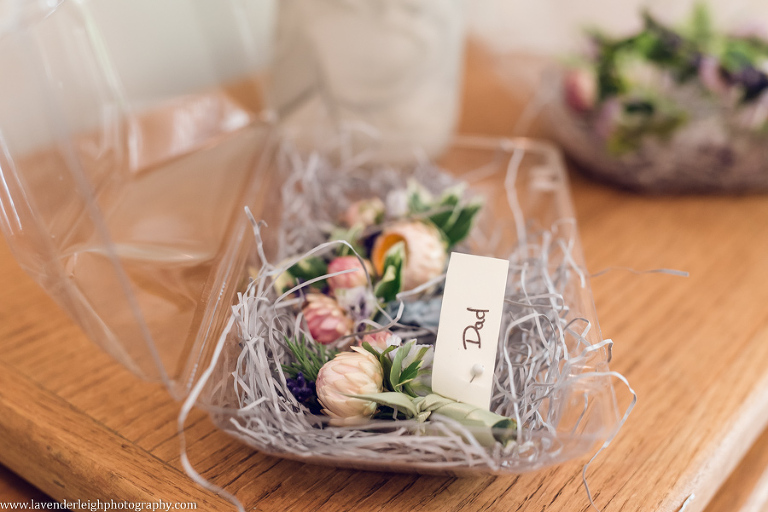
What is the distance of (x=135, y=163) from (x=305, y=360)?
0.36m

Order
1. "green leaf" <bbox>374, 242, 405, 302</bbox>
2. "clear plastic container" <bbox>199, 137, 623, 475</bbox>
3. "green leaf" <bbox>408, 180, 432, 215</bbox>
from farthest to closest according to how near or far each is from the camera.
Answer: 1. "green leaf" <bbox>408, 180, 432, 215</bbox>
2. "green leaf" <bbox>374, 242, 405, 302</bbox>
3. "clear plastic container" <bbox>199, 137, 623, 475</bbox>

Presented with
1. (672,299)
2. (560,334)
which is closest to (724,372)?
(672,299)

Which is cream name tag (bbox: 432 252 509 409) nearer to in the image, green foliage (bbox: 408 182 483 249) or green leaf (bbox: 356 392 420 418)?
green leaf (bbox: 356 392 420 418)

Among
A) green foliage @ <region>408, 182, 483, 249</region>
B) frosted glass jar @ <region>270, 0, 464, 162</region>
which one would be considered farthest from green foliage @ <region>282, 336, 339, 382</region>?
frosted glass jar @ <region>270, 0, 464, 162</region>

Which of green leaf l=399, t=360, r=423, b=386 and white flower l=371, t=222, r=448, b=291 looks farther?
white flower l=371, t=222, r=448, b=291

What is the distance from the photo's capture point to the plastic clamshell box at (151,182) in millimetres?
340

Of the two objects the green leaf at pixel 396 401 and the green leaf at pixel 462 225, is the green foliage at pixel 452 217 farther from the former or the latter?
the green leaf at pixel 396 401

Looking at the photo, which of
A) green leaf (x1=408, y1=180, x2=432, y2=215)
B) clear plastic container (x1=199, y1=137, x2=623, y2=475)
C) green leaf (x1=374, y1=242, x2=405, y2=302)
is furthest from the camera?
green leaf (x1=408, y1=180, x2=432, y2=215)

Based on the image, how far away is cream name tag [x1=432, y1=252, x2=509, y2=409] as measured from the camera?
31 cm

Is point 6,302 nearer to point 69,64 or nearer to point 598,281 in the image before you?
point 69,64

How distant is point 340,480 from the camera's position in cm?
34

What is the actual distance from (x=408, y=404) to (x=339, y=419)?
0.12ft

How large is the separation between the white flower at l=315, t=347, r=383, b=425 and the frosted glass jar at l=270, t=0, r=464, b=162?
14.2 inches

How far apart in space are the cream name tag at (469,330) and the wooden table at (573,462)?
2.4 inches
